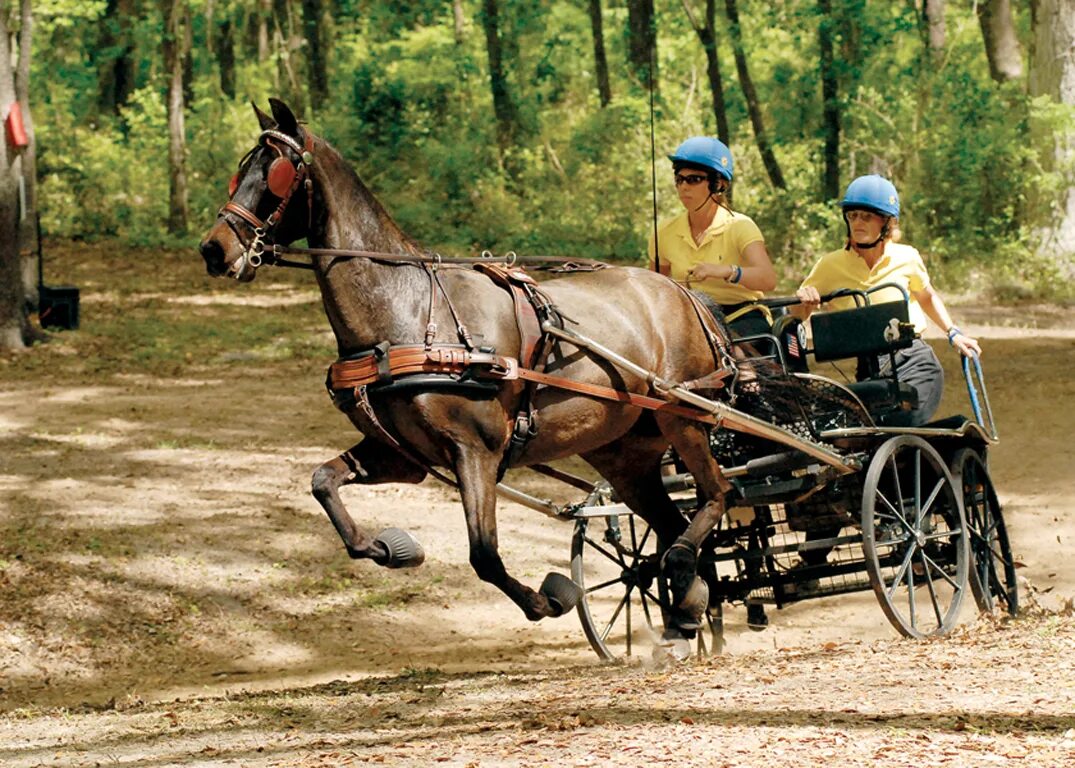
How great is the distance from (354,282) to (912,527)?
339cm

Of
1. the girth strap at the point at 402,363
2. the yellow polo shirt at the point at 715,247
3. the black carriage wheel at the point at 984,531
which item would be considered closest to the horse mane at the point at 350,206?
the girth strap at the point at 402,363

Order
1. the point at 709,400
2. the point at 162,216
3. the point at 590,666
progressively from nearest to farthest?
the point at 709,400
the point at 590,666
the point at 162,216

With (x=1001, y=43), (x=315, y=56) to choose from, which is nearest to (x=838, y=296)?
(x=1001, y=43)

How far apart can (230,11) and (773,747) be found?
126 ft

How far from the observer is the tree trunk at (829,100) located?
2380 centimetres

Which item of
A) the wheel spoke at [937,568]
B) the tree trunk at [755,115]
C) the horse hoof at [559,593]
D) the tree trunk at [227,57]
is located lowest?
the wheel spoke at [937,568]

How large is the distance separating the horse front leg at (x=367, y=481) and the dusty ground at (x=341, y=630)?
2.19 feet

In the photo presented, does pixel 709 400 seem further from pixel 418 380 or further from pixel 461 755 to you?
pixel 461 755

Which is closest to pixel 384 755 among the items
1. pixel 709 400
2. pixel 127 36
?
pixel 709 400

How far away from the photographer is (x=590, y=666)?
818 cm

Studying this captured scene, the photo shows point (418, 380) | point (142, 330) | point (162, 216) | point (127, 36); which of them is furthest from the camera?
point (127, 36)

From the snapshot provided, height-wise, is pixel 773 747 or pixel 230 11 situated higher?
pixel 230 11

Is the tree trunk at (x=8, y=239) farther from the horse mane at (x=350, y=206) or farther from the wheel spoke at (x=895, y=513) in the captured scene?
the wheel spoke at (x=895, y=513)

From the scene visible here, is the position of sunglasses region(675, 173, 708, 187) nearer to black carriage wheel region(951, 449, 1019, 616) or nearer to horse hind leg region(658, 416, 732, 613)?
horse hind leg region(658, 416, 732, 613)
